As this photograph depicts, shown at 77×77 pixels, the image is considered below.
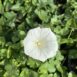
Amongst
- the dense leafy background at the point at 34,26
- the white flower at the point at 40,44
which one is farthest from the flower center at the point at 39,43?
the dense leafy background at the point at 34,26

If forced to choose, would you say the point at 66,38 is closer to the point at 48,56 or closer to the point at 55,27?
the point at 55,27

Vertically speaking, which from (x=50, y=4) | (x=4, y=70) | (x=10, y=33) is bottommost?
(x=4, y=70)

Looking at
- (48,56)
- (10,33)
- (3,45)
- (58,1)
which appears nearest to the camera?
(48,56)

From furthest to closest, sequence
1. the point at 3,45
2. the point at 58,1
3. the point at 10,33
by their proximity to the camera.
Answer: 1. the point at 58,1
2. the point at 10,33
3. the point at 3,45

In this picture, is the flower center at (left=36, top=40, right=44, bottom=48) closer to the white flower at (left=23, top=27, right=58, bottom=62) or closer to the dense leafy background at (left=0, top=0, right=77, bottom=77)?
the white flower at (left=23, top=27, right=58, bottom=62)

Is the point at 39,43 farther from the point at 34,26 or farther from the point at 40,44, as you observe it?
the point at 34,26

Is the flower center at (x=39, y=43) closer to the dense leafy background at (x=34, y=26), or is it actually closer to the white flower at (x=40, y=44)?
the white flower at (x=40, y=44)

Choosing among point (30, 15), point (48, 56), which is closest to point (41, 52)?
point (48, 56)
